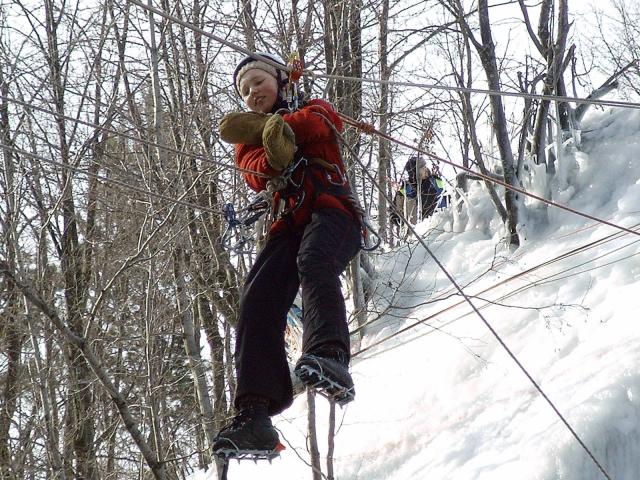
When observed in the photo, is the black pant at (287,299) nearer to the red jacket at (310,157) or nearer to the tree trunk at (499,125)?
the red jacket at (310,157)

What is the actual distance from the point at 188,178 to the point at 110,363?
429 cm

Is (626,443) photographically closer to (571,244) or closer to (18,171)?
(571,244)

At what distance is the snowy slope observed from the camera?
4387 millimetres

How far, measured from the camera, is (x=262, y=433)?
2.98 metres

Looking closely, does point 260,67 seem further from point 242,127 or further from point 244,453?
point 244,453

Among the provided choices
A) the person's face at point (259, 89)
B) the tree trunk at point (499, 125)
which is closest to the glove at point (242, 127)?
the person's face at point (259, 89)

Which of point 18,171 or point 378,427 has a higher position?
point 18,171

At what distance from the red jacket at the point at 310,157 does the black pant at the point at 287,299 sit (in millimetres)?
53

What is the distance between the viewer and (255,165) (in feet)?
10.9

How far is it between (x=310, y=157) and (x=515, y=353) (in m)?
2.65

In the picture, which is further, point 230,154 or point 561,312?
point 230,154

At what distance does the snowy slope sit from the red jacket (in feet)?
6.35

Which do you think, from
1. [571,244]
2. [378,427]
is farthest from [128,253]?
[571,244]

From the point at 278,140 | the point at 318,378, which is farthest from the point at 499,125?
the point at 318,378
